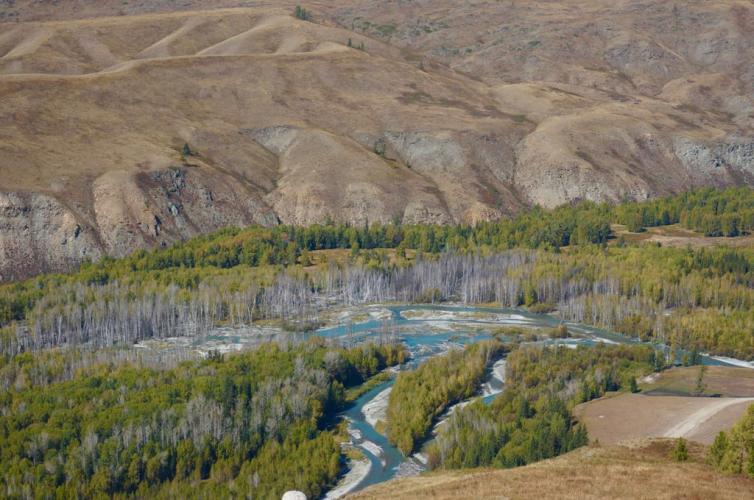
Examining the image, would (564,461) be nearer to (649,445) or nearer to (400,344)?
(649,445)

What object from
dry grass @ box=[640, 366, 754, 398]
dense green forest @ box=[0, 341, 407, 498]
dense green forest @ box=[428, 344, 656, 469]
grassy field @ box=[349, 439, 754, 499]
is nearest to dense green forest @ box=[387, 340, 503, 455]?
dense green forest @ box=[428, 344, 656, 469]

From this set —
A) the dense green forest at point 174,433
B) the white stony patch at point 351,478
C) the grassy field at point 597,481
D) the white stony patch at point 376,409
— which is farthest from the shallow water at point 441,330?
the grassy field at point 597,481

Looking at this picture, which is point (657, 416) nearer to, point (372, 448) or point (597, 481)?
point (372, 448)

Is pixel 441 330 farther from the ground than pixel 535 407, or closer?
closer

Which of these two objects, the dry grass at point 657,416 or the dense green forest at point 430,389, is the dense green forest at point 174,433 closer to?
the dense green forest at point 430,389

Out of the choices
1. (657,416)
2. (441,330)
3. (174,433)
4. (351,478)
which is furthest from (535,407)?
(441,330)

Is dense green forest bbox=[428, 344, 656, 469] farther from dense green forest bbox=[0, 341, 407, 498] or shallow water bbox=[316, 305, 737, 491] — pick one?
dense green forest bbox=[0, 341, 407, 498]
